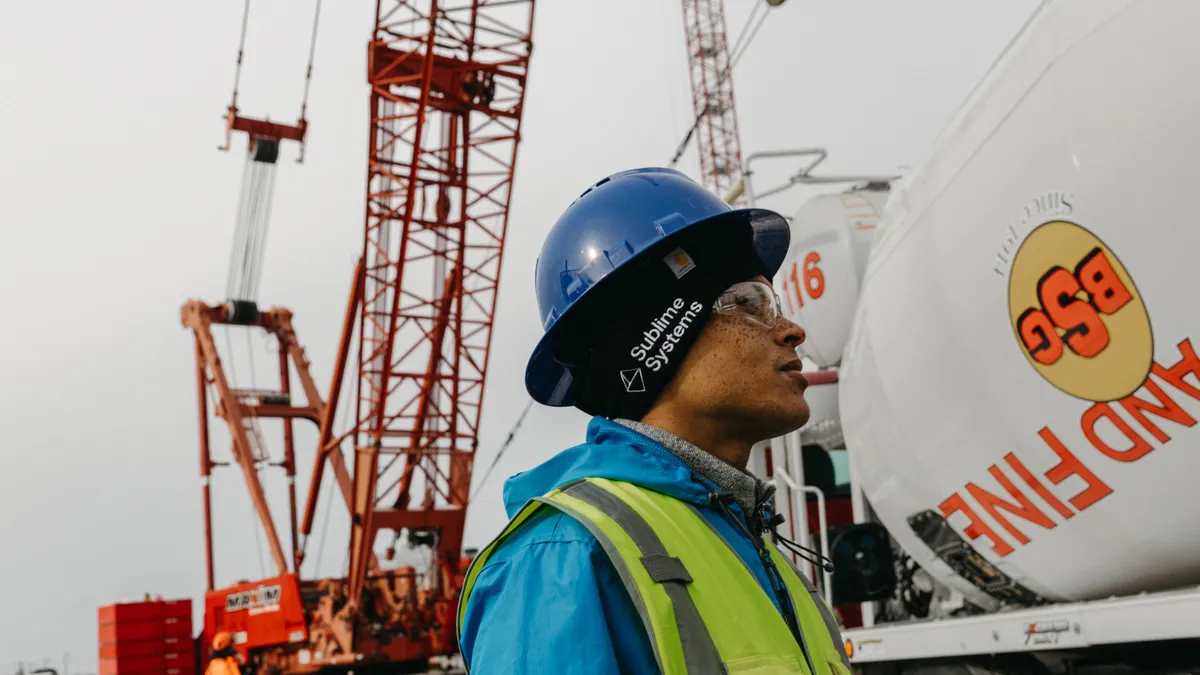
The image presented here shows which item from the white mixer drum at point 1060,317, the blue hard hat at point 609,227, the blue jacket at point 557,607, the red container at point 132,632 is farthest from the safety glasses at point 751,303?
the red container at point 132,632

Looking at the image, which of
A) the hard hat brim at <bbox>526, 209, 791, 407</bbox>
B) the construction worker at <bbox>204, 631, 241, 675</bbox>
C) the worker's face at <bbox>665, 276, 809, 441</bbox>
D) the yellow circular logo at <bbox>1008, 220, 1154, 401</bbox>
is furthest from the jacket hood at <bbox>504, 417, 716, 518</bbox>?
the construction worker at <bbox>204, 631, 241, 675</bbox>

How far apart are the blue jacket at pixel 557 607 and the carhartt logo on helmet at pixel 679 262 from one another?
1.38ft

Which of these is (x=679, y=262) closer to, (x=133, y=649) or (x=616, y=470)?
(x=616, y=470)

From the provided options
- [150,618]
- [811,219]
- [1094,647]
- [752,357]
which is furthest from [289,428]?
[752,357]

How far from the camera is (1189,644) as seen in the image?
358 centimetres

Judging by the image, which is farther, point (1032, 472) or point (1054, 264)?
point (1032, 472)

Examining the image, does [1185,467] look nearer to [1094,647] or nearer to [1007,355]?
[1007,355]

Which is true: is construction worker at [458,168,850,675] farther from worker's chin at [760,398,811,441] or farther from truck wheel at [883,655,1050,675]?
truck wheel at [883,655,1050,675]

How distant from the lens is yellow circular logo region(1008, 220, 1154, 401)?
336 centimetres

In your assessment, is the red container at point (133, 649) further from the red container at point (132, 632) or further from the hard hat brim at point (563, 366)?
the hard hat brim at point (563, 366)

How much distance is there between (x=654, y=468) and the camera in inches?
70.2

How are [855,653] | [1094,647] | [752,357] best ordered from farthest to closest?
[855,653]
[1094,647]
[752,357]

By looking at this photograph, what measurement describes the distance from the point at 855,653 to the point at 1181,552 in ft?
7.02

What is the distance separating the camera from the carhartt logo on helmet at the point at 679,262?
199cm
